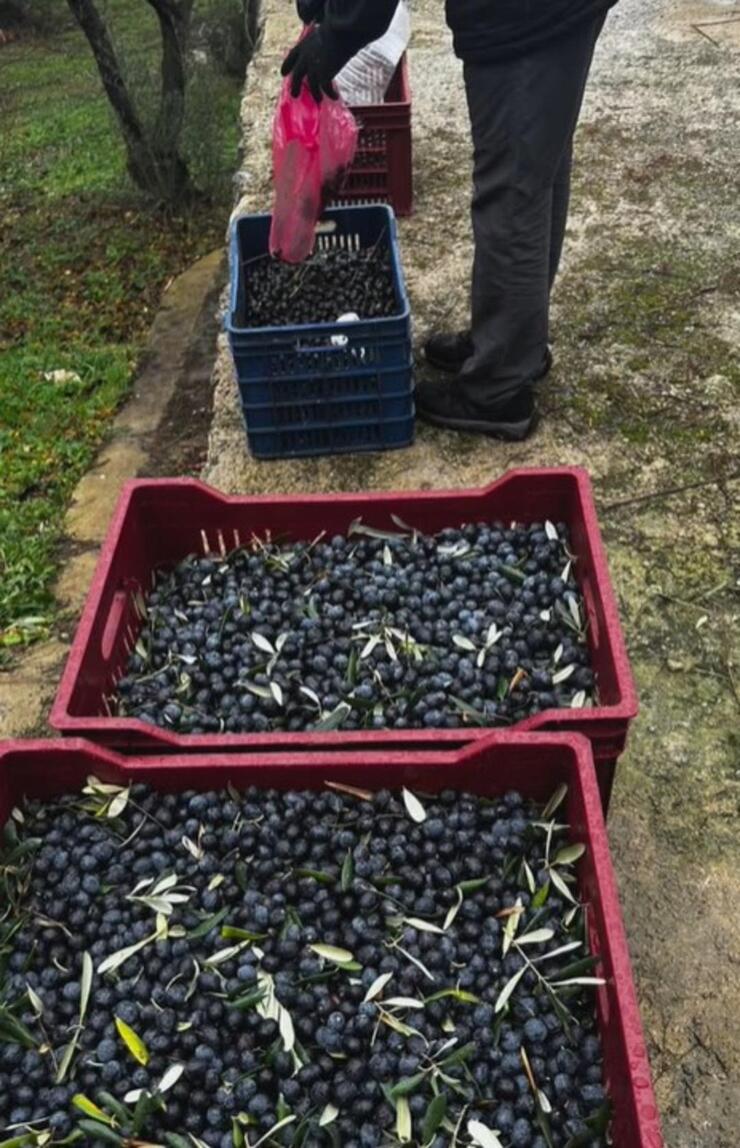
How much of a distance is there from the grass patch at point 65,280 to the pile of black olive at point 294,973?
169 cm

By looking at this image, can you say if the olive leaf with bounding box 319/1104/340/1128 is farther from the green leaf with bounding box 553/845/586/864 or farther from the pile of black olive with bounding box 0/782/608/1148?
the green leaf with bounding box 553/845/586/864

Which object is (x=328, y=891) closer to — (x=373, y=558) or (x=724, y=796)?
(x=373, y=558)

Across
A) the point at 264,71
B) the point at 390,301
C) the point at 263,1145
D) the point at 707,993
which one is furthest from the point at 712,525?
the point at 264,71

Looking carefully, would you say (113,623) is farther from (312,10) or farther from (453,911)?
(312,10)

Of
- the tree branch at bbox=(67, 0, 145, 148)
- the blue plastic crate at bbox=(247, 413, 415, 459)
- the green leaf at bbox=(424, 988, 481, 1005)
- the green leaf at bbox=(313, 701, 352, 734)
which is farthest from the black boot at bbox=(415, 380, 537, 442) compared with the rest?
the tree branch at bbox=(67, 0, 145, 148)

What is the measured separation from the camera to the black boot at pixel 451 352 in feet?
11.3

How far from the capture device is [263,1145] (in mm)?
1375

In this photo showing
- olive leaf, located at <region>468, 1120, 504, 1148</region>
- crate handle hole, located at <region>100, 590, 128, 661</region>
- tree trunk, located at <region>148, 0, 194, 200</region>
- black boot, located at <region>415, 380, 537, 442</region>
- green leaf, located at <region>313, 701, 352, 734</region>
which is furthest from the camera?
tree trunk, located at <region>148, 0, 194, 200</region>

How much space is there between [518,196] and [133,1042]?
7.18 ft

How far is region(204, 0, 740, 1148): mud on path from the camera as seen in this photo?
6.69 feet

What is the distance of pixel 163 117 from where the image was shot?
22.1ft

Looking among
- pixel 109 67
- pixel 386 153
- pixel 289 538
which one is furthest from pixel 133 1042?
pixel 109 67

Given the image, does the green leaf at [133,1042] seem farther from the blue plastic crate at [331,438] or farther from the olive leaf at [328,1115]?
the blue plastic crate at [331,438]

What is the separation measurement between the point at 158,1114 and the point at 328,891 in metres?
0.39
